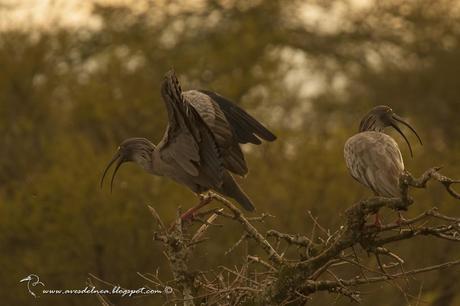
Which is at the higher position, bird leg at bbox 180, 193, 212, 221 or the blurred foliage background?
bird leg at bbox 180, 193, 212, 221

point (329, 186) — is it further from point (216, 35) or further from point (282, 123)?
point (216, 35)

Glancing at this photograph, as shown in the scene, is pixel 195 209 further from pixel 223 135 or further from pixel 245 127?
pixel 245 127

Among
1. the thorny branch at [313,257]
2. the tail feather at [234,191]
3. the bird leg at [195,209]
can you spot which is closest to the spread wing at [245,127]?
the tail feather at [234,191]

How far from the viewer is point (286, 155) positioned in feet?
98.9

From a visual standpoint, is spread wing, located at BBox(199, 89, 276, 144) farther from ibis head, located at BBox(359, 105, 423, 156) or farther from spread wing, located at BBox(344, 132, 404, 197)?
spread wing, located at BBox(344, 132, 404, 197)

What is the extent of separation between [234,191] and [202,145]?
0.56 m

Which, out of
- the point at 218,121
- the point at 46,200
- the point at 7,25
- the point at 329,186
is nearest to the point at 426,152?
the point at 329,186

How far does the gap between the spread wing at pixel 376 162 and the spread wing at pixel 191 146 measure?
4.07 ft

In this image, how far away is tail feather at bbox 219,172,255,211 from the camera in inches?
459

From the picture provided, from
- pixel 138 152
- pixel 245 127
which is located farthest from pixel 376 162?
pixel 138 152

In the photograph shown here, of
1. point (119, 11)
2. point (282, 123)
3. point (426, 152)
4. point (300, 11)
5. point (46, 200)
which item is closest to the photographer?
point (46, 200)

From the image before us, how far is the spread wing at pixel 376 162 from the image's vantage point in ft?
33.2

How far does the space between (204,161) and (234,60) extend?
83.1ft

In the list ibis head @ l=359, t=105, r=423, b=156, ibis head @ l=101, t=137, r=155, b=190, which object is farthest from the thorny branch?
ibis head @ l=359, t=105, r=423, b=156
